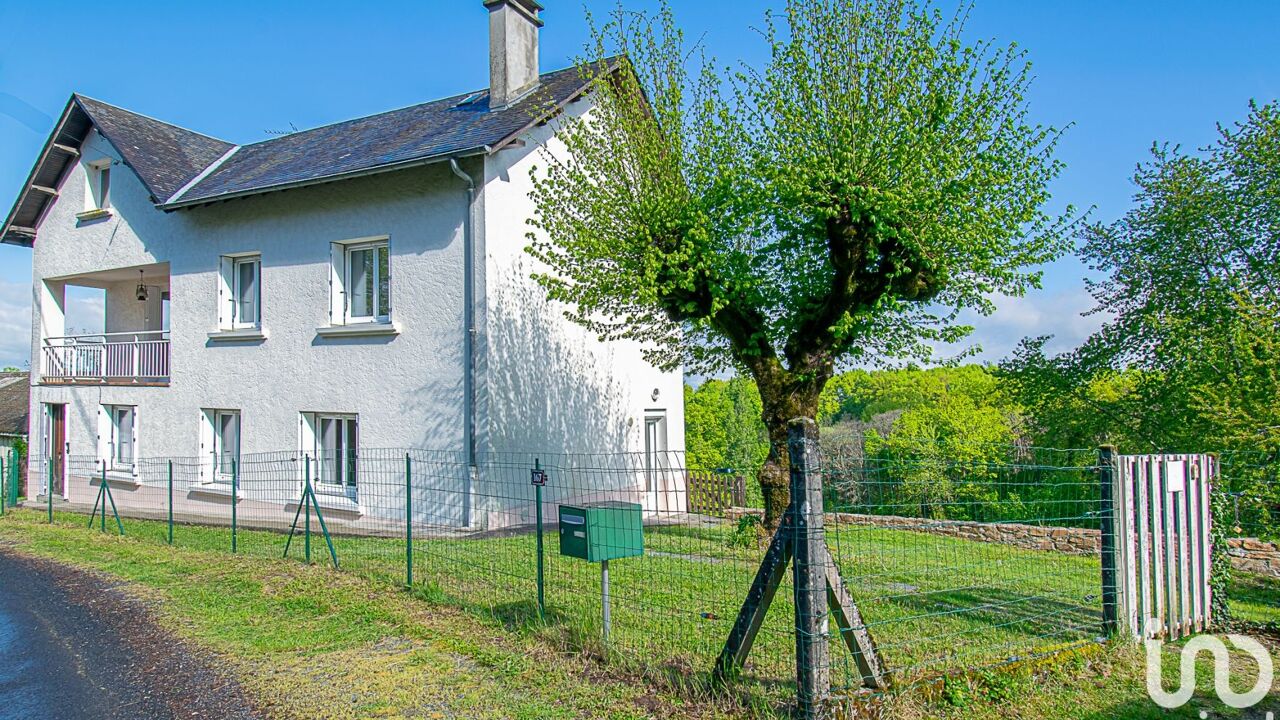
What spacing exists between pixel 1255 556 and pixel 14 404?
32.4 meters

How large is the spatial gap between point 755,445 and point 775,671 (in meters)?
43.2

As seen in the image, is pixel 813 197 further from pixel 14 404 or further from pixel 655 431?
pixel 14 404

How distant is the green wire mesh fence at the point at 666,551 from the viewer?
585cm

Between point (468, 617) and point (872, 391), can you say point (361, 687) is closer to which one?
point (468, 617)

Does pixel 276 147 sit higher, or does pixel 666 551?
pixel 276 147

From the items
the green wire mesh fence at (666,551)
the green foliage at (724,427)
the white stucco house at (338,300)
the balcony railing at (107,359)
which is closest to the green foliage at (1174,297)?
Answer: the green wire mesh fence at (666,551)

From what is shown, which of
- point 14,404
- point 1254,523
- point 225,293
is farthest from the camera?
point 14,404

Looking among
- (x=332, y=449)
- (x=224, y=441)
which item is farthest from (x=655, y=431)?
(x=224, y=441)

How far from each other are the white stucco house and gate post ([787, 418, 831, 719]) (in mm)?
8803

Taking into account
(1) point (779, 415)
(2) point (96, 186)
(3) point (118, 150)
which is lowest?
(1) point (779, 415)

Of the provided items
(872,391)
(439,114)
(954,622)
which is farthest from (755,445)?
(954,622)

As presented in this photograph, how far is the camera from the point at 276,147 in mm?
18469

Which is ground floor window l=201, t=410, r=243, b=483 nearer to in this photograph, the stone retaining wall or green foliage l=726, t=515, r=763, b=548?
the stone retaining wall

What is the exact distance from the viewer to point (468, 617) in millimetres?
7285
